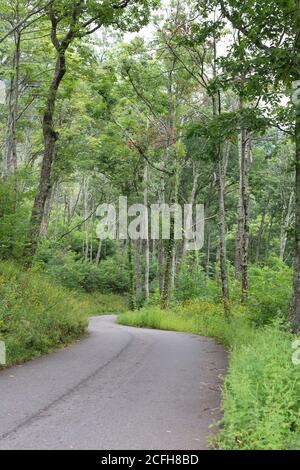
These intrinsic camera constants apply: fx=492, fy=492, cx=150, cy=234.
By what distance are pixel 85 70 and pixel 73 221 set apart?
1718 inches

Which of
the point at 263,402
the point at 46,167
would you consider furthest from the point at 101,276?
the point at 263,402

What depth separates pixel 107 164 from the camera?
3416 cm

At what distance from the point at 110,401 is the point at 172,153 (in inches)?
939

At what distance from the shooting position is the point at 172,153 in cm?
2995

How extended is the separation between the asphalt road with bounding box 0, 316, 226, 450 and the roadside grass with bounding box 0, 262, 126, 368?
412mm

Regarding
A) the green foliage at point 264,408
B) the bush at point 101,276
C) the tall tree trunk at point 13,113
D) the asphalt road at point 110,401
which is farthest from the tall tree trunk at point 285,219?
the green foliage at point 264,408

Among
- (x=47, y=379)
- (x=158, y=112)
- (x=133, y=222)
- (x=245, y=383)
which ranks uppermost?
(x=158, y=112)

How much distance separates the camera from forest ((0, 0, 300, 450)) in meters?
8.05

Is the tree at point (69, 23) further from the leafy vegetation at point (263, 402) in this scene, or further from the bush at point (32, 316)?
the leafy vegetation at point (263, 402)

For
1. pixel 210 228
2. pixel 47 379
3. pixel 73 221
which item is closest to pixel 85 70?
pixel 47 379

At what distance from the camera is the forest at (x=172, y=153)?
26.4ft

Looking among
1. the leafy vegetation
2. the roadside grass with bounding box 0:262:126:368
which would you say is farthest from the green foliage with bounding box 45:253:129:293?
the leafy vegetation

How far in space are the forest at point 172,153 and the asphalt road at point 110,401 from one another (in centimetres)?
51

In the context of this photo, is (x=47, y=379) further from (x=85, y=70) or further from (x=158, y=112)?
(x=158, y=112)
